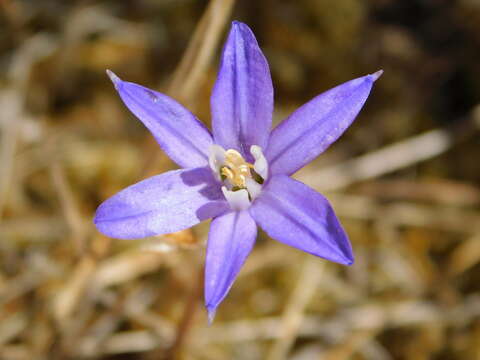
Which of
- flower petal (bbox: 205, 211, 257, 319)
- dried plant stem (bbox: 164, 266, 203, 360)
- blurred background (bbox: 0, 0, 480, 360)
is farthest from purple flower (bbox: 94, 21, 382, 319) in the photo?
blurred background (bbox: 0, 0, 480, 360)

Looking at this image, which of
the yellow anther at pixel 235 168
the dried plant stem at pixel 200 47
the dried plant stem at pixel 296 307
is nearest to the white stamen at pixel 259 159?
the yellow anther at pixel 235 168

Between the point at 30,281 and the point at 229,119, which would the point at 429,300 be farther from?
the point at 30,281

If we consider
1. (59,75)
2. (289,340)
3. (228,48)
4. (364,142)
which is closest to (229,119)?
(228,48)

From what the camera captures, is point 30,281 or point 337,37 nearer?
point 30,281

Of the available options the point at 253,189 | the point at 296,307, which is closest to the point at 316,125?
the point at 253,189

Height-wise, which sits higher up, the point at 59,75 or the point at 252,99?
the point at 252,99

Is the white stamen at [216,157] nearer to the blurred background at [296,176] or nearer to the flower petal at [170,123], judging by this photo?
the flower petal at [170,123]

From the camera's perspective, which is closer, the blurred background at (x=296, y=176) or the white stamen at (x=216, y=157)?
the white stamen at (x=216, y=157)
